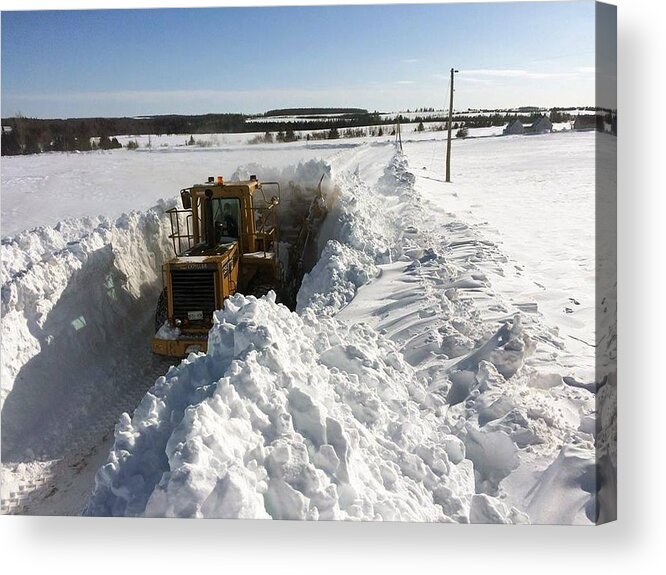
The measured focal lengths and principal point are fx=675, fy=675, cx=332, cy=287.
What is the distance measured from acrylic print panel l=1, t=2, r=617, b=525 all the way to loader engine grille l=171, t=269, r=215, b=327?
0.02m

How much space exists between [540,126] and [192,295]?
14.1 ft

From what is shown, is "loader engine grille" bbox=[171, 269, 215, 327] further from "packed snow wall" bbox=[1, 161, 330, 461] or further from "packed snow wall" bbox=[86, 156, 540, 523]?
"packed snow wall" bbox=[86, 156, 540, 523]

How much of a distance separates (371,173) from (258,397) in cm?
714

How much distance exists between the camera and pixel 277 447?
16.3 ft

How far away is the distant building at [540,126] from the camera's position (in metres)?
6.09

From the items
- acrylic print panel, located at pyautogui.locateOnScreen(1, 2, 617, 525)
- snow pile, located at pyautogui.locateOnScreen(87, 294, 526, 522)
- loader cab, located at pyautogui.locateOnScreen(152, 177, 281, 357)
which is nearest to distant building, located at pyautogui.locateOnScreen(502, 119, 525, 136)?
acrylic print panel, located at pyautogui.locateOnScreen(1, 2, 617, 525)

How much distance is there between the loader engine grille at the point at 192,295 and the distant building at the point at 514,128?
366cm

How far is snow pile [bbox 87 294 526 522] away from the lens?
484 cm

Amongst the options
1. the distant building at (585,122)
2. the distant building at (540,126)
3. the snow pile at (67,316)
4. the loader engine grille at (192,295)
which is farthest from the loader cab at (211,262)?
the distant building at (585,122)

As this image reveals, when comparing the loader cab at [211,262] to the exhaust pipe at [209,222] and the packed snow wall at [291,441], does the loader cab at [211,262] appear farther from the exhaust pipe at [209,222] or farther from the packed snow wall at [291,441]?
the packed snow wall at [291,441]

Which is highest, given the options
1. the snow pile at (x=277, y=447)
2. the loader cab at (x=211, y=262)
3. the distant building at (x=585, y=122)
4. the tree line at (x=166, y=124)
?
the tree line at (x=166, y=124)

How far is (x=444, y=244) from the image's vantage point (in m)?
8.56

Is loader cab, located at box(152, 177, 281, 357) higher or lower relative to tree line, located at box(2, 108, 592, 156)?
lower

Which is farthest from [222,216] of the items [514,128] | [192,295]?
[514,128]
